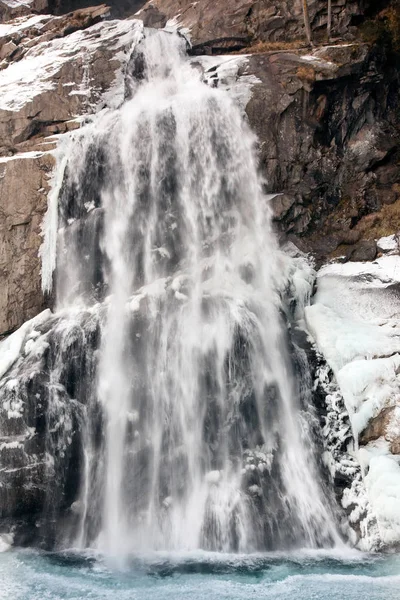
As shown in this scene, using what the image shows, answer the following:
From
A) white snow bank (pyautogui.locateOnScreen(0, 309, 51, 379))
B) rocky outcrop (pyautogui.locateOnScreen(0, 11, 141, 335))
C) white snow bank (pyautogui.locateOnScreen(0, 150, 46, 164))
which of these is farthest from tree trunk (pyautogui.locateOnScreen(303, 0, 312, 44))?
white snow bank (pyautogui.locateOnScreen(0, 309, 51, 379))

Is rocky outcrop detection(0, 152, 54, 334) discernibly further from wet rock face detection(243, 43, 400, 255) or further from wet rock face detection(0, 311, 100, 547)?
wet rock face detection(243, 43, 400, 255)

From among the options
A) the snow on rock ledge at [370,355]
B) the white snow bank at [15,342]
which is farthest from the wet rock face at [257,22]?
the white snow bank at [15,342]

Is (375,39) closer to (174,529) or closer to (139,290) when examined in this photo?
(139,290)

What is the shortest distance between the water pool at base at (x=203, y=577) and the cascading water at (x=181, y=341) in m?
0.72

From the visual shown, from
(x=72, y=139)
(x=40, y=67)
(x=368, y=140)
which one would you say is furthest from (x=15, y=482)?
(x=40, y=67)

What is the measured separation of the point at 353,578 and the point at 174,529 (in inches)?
153

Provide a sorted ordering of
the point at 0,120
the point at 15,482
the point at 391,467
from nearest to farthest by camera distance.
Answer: the point at 391,467 < the point at 15,482 < the point at 0,120

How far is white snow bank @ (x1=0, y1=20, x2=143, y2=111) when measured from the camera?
1934cm

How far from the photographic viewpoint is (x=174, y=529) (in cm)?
1144

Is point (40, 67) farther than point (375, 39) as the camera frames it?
Yes

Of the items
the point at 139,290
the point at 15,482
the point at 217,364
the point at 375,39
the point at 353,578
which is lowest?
the point at 353,578

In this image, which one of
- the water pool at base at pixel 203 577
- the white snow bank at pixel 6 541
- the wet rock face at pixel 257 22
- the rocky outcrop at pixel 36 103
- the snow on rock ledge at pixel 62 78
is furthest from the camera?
the wet rock face at pixel 257 22

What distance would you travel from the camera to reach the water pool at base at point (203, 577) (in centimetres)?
875

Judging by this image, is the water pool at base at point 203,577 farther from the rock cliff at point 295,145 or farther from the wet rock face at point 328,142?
the wet rock face at point 328,142
